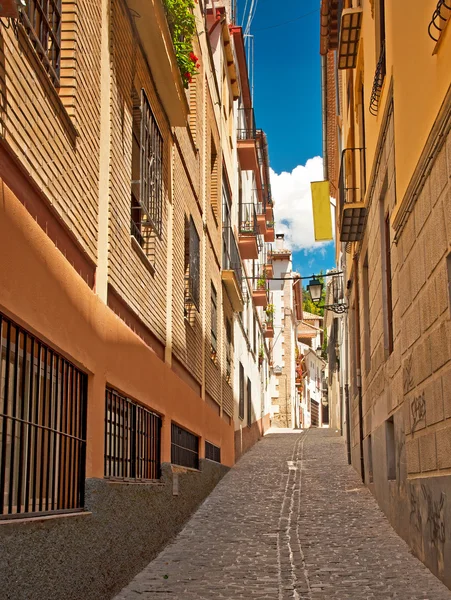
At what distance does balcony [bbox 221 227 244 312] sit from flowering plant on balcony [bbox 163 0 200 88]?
24.0ft

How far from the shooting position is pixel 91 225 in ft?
23.5

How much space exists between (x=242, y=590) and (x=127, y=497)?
138 centimetres

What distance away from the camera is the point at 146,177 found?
9.59 metres

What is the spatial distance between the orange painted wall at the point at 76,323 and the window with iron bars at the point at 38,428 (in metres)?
0.12

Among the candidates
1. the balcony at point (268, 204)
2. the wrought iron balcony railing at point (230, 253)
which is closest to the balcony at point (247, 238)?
the wrought iron balcony railing at point (230, 253)

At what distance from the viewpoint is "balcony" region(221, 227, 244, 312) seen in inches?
728

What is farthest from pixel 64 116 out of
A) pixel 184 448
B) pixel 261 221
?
pixel 261 221

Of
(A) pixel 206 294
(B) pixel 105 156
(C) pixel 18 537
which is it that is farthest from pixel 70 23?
(A) pixel 206 294

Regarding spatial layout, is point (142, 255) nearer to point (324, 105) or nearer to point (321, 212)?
point (321, 212)

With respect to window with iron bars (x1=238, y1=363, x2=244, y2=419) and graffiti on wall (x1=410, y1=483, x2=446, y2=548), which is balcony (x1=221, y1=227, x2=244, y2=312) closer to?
window with iron bars (x1=238, y1=363, x2=244, y2=419)

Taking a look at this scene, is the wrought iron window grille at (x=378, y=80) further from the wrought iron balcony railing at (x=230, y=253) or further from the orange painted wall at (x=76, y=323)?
the wrought iron balcony railing at (x=230, y=253)

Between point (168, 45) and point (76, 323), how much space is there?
4.67m

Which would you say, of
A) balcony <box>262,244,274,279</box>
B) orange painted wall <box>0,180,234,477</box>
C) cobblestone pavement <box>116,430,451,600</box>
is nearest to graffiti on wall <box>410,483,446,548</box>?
cobblestone pavement <box>116,430,451,600</box>

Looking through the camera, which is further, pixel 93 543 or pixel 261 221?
pixel 261 221
